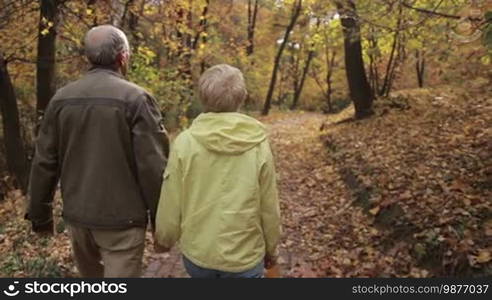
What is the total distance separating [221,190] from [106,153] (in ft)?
2.68

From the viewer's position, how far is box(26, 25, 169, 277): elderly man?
3219mm

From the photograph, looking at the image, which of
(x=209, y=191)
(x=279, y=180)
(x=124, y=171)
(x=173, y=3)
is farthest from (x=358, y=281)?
(x=173, y=3)

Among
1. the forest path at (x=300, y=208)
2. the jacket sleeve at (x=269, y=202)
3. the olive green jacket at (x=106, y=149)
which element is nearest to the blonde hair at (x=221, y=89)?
the jacket sleeve at (x=269, y=202)

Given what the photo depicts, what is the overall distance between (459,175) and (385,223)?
130 cm

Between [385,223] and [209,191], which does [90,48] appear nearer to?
[209,191]

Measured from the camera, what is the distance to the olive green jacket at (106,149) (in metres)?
3.21

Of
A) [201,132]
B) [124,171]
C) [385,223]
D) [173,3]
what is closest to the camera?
[201,132]

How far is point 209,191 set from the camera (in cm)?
301

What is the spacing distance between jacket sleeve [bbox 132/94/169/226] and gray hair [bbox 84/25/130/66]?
1.20 feet

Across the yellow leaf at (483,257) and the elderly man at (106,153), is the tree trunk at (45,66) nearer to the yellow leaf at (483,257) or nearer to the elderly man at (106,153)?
the elderly man at (106,153)

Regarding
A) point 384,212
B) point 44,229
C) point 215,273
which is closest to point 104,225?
point 44,229

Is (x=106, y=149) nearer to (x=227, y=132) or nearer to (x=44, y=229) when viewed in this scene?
(x=227, y=132)

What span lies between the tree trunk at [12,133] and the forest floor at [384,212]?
2.40ft

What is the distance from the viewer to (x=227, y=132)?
296 cm
